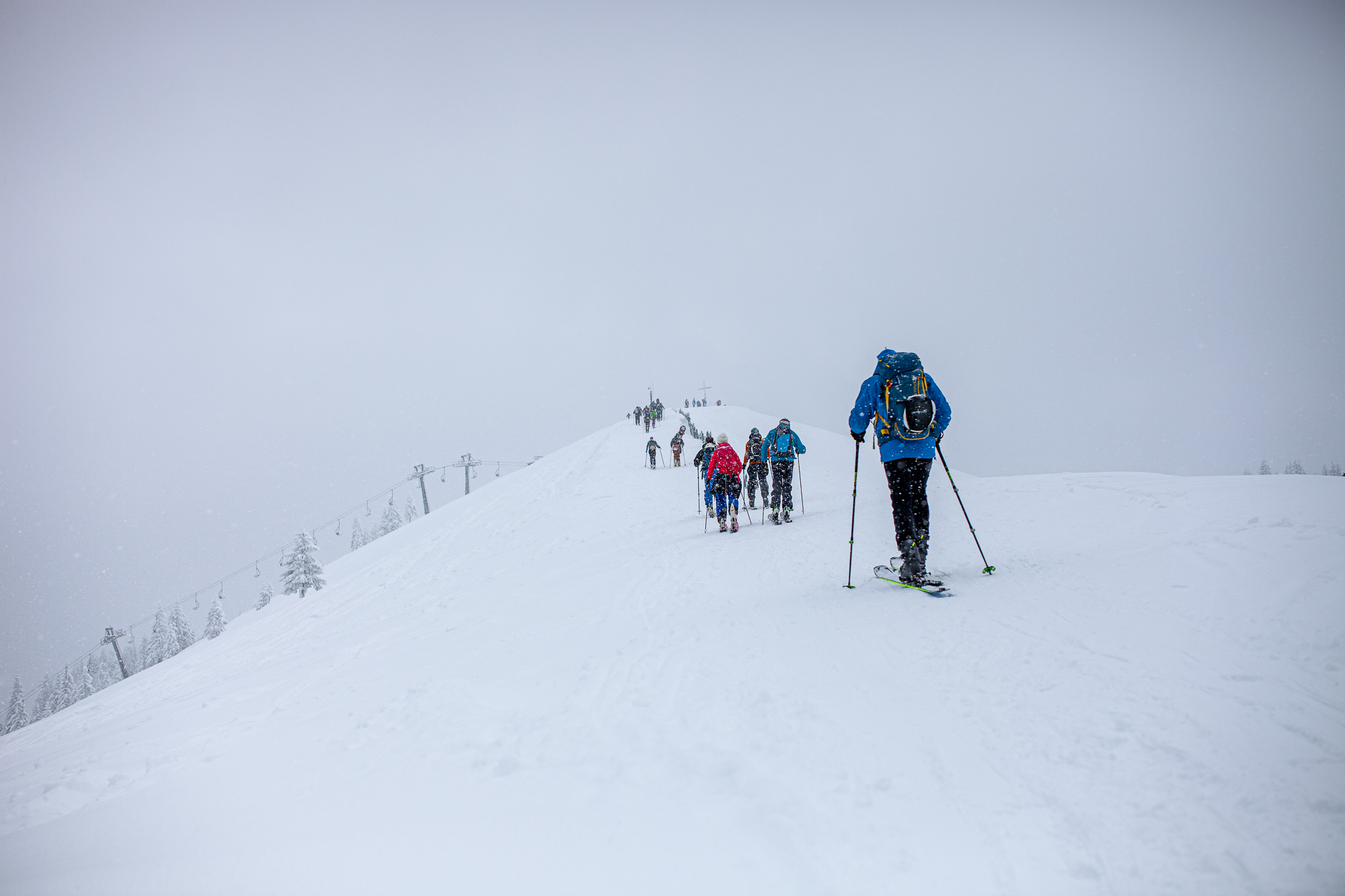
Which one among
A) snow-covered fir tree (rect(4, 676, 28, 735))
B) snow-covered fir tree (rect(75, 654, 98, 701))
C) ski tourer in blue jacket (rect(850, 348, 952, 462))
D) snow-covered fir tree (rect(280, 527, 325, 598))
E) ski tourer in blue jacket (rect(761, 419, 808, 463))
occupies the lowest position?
snow-covered fir tree (rect(4, 676, 28, 735))

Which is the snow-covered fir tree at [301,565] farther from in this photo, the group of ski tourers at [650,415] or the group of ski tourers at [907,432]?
the group of ski tourers at [907,432]

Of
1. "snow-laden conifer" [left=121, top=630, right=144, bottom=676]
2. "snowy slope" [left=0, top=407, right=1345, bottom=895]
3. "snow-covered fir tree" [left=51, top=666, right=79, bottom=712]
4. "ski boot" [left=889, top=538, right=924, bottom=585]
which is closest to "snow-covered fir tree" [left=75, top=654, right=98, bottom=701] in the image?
"snow-covered fir tree" [left=51, top=666, right=79, bottom=712]

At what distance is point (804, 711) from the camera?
126 inches

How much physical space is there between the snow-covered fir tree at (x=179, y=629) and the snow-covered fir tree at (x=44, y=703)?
1184cm

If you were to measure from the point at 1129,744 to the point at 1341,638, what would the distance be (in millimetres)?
1875

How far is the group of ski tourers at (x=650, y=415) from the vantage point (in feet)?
148

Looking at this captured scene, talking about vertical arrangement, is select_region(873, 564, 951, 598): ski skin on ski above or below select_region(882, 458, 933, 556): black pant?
below

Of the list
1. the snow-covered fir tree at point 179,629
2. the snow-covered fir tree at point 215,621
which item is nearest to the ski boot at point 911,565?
the snow-covered fir tree at point 215,621

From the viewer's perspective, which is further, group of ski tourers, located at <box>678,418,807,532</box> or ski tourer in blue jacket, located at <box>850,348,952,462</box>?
group of ski tourers, located at <box>678,418,807,532</box>

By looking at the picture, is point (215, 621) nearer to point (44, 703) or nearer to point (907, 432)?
point (44, 703)

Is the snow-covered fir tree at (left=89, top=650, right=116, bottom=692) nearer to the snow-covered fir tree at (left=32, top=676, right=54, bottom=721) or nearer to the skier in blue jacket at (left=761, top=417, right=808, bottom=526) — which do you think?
the snow-covered fir tree at (left=32, top=676, right=54, bottom=721)

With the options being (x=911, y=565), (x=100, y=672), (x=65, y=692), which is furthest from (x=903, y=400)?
(x=100, y=672)

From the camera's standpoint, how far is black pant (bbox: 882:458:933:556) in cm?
579

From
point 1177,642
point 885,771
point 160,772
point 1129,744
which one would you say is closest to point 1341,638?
point 1177,642
